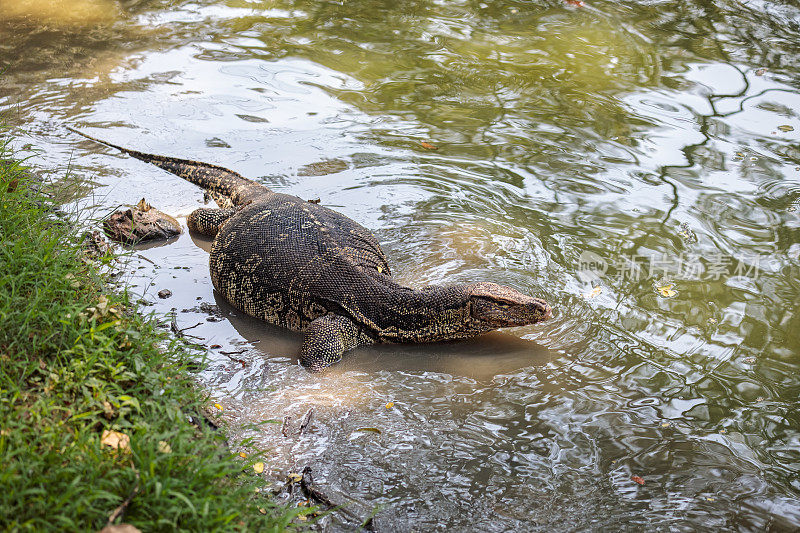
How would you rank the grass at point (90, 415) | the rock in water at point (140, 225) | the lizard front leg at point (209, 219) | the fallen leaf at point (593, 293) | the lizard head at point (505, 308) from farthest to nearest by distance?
the lizard front leg at point (209, 219) → the rock in water at point (140, 225) → the fallen leaf at point (593, 293) → the lizard head at point (505, 308) → the grass at point (90, 415)

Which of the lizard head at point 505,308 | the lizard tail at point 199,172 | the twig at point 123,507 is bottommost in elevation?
the lizard head at point 505,308

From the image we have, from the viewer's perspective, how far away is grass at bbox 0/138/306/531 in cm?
307

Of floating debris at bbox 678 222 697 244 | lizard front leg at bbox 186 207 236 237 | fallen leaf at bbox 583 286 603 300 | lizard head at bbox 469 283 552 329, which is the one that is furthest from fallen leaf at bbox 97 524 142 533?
floating debris at bbox 678 222 697 244

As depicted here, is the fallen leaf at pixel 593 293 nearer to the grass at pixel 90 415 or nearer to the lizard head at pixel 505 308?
the lizard head at pixel 505 308

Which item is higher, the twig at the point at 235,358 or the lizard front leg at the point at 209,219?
the lizard front leg at the point at 209,219

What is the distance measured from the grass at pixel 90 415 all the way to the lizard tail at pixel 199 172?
2.39 metres

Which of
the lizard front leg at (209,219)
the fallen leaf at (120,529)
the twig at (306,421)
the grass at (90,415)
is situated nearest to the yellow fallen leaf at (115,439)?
the grass at (90,415)

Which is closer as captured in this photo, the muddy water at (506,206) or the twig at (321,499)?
the twig at (321,499)

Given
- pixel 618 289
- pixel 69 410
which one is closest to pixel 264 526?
pixel 69 410

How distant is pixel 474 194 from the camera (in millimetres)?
7637

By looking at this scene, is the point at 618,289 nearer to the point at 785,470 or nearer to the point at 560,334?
the point at 560,334

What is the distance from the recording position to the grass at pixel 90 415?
307 cm

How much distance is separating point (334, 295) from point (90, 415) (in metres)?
2.35

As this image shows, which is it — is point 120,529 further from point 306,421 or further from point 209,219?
point 209,219
